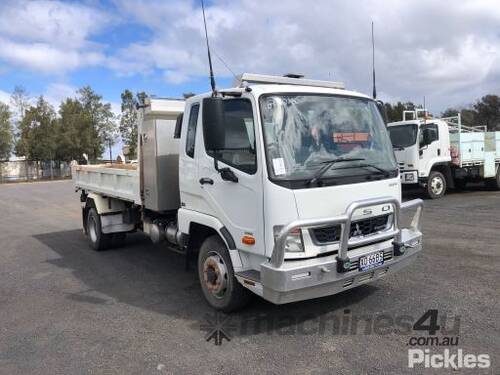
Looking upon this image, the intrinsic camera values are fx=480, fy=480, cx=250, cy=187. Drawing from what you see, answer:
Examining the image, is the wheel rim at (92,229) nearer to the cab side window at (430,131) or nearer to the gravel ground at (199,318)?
the gravel ground at (199,318)

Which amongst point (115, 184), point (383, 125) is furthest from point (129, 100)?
point (383, 125)

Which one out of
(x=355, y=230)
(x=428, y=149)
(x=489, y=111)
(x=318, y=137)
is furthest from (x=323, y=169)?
(x=489, y=111)

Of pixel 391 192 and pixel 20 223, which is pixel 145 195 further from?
pixel 20 223

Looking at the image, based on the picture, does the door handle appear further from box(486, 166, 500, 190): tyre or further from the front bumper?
box(486, 166, 500, 190): tyre

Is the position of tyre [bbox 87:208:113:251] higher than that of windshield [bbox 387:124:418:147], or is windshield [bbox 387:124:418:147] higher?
windshield [bbox 387:124:418:147]

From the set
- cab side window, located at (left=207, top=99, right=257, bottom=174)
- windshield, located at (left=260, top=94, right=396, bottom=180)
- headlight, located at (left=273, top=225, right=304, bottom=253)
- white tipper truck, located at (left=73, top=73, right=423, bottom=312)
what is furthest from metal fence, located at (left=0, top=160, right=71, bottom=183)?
headlight, located at (left=273, top=225, right=304, bottom=253)

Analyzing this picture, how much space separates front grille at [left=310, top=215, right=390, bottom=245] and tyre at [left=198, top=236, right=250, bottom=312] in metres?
1.02

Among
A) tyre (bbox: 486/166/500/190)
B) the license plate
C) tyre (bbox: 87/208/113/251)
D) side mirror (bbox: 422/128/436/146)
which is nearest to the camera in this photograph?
the license plate

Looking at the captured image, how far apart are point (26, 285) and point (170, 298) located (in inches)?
93.7

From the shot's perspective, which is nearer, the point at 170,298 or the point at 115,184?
the point at 170,298

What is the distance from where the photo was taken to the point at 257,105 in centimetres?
452

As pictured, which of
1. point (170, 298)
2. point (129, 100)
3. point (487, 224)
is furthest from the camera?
point (129, 100)

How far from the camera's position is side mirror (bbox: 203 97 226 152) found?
439cm

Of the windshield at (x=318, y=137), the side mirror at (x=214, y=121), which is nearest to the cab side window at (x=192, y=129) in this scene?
the side mirror at (x=214, y=121)
